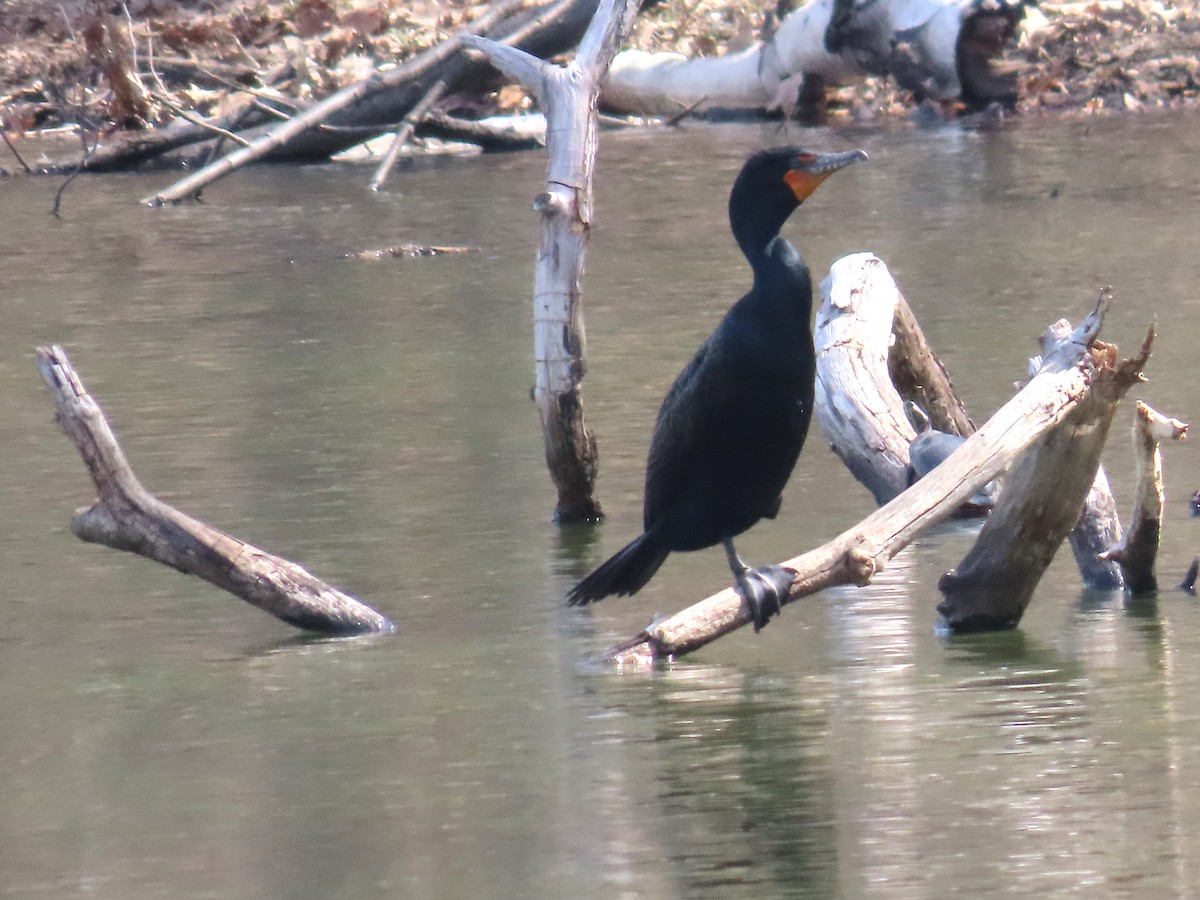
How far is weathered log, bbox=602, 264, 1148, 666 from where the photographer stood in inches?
181

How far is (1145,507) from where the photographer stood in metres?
5.03

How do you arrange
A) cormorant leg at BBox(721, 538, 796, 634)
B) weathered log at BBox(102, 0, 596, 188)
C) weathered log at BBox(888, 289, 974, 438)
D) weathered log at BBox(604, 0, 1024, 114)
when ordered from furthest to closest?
1. weathered log at BBox(604, 0, 1024, 114)
2. weathered log at BBox(102, 0, 596, 188)
3. weathered log at BBox(888, 289, 974, 438)
4. cormorant leg at BBox(721, 538, 796, 634)

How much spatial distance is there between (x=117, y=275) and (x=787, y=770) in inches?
312

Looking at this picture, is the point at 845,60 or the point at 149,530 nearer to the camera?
the point at 149,530

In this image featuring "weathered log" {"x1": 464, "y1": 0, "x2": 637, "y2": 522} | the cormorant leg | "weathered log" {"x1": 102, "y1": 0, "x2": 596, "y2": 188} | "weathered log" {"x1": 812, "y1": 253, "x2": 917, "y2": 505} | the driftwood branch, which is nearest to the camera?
the cormorant leg

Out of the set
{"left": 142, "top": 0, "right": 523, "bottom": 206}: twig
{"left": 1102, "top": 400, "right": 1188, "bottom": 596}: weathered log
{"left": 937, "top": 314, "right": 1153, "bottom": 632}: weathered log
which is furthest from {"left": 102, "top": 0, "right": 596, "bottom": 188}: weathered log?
{"left": 937, "top": 314, "right": 1153, "bottom": 632}: weathered log

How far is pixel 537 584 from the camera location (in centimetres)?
588

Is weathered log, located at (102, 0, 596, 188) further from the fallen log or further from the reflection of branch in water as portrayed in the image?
the reflection of branch in water

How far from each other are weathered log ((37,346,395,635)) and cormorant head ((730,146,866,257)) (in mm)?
1325

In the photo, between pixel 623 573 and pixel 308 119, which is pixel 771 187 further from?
pixel 308 119

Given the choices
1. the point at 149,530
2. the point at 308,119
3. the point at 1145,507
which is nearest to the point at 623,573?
the point at 149,530

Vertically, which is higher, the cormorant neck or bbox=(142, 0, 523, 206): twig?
the cormorant neck

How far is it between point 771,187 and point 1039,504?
98 centimetres

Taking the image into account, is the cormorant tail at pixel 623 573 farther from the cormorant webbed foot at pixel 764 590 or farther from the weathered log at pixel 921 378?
the weathered log at pixel 921 378
